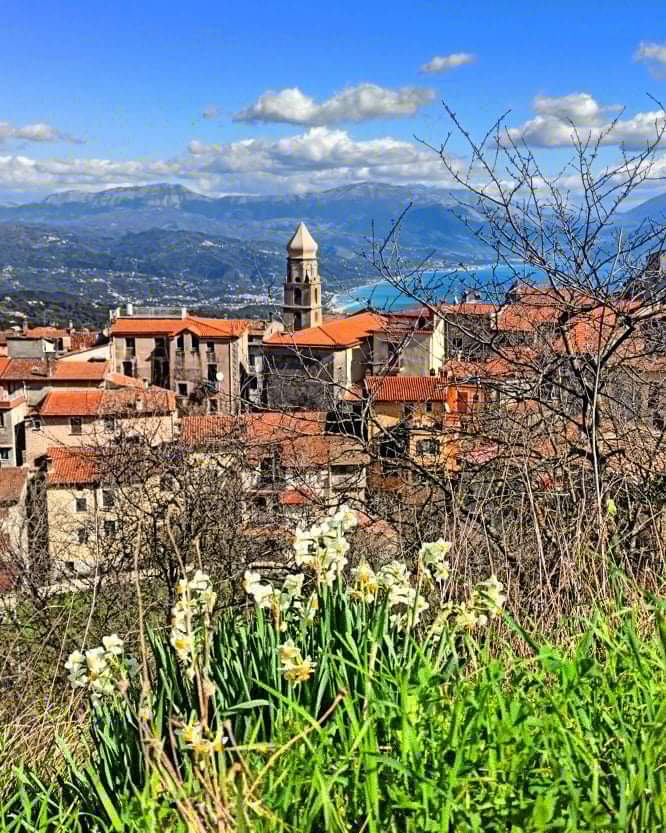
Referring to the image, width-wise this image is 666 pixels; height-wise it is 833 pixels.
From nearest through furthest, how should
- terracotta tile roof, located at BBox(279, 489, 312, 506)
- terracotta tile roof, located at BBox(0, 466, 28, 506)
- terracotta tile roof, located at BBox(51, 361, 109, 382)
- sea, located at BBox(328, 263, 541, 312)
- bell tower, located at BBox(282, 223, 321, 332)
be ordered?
1. sea, located at BBox(328, 263, 541, 312)
2. terracotta tile roof, located at BBox(279, 489, 312, 506)
3. terracotta tile roof, located at BBox(0, 466, 28, 506)
4. terracotta tile roof, located at BBox(51, 361, 109, 382)
5. bell tower, located at BBox(282, 223, 321, 332)

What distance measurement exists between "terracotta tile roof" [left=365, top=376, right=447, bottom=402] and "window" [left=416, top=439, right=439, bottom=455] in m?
0.39

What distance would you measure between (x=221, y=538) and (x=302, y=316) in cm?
4412

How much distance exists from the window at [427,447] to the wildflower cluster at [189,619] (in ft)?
12.6

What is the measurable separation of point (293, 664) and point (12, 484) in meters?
24.4

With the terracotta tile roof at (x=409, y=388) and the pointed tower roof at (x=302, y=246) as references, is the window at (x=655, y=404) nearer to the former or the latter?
the terracotta tile roof at (x=409, y=388)

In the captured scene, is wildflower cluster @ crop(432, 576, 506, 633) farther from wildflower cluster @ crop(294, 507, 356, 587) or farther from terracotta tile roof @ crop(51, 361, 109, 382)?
terracotta tile roof @ crop(51, 361, 109, 382)

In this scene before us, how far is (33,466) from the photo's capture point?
31703mm

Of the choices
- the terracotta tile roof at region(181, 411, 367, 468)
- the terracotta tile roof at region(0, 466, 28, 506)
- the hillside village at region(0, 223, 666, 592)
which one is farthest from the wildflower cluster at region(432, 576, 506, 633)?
the terracotta tile roof at region(0, 466, 28, 506)

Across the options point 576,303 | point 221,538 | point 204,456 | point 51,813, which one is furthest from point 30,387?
point 51,813

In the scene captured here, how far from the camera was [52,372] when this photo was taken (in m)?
39.3

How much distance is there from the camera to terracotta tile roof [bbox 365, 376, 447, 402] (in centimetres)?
618

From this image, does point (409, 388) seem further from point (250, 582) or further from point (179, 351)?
point (179, 351)

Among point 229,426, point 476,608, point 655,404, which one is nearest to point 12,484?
point 229,426

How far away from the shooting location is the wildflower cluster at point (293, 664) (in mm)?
1841
